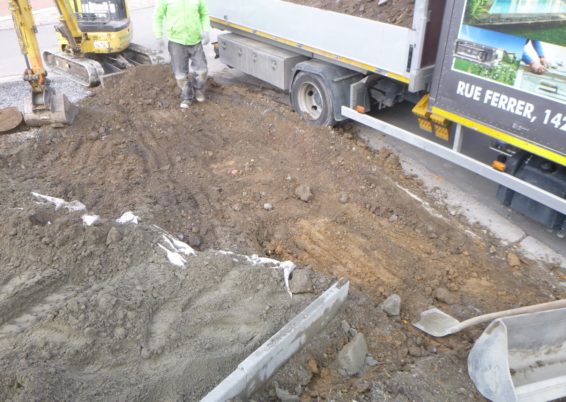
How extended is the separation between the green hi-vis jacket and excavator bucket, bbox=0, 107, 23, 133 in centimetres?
239

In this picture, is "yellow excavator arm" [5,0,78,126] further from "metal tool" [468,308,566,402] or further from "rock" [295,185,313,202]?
"metal tool" [468,308,566,402]

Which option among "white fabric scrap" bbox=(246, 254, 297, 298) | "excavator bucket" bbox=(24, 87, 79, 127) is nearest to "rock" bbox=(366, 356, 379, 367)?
"white fabric scrap" bbox=(246, 254, 297, 298)

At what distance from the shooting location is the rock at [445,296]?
15.3 ft

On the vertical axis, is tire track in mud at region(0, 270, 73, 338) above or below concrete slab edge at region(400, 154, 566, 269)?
above

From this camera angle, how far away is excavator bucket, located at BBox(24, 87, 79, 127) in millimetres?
7125

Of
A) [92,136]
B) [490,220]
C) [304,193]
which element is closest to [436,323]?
[490,220]

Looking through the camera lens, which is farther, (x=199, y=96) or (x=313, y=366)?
(x=199, y=96)

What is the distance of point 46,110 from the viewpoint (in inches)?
281

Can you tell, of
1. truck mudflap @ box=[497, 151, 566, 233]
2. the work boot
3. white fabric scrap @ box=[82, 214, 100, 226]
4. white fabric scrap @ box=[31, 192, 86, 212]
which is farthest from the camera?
the work boot

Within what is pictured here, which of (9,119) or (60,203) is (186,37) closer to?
(9,119)

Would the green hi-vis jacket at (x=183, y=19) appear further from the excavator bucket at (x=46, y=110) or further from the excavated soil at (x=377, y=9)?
the excavator bucket at (x=46, y=110)

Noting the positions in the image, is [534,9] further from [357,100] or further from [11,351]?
[11,351]

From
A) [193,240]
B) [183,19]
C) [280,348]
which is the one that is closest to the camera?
[280,348]

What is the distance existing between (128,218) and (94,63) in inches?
194
